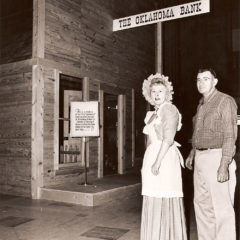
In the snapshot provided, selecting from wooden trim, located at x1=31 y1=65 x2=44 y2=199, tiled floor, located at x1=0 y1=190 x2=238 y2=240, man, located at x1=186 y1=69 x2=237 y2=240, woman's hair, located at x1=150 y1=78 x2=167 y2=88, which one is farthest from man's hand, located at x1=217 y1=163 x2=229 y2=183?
wooden trim, located at x1=31 y1=65 x2=44 y2=199

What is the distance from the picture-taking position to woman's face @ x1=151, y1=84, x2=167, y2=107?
10.5ft

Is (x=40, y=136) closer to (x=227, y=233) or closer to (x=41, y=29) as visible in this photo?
(x=41, y=29)

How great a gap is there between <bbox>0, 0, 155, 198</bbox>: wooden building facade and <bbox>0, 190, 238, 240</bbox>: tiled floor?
89 centimetres

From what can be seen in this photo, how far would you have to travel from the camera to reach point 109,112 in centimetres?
939

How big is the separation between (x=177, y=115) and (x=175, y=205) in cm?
83

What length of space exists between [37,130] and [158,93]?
396cm

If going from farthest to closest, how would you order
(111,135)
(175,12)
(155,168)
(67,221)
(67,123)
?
(111,135)
(67,123)
(175,12)
(67,221)
(155,168)

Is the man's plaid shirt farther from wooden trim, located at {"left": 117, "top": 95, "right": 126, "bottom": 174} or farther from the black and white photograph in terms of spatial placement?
wooden trim, located at {"left": 117, "top": 95, "right": 126, "bottom": 174}

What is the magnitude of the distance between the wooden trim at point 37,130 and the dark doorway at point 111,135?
273 cm

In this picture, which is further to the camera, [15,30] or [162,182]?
[15,30]

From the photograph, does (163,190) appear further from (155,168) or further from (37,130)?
(37,130)

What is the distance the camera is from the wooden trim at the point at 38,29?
6.71 meters

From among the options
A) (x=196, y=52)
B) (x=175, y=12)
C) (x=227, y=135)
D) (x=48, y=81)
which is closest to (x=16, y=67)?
(x=48, y=81)

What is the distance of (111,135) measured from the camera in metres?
9.35
